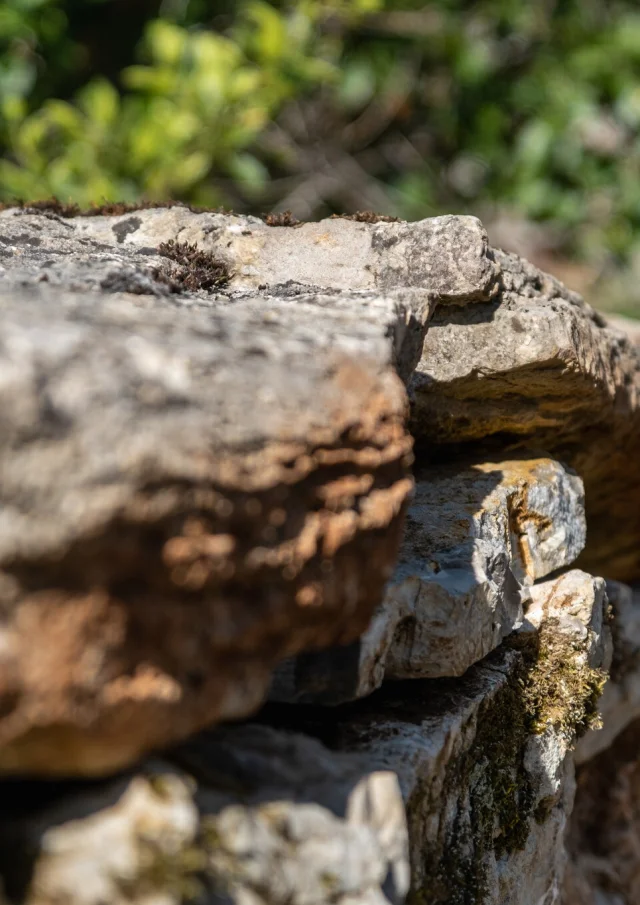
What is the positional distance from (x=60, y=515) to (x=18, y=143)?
5.79 metres

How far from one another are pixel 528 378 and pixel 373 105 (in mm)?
6227

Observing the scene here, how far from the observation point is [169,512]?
1.50m

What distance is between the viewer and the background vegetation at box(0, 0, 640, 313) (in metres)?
6.21

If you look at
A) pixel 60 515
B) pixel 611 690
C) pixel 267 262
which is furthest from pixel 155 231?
pixel 611 690

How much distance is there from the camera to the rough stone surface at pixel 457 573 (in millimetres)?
2072

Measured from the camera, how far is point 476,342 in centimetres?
290

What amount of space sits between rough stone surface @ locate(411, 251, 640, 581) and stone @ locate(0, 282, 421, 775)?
103 cm

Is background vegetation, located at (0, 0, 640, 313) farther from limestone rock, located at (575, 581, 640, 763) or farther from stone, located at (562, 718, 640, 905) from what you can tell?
stone, located at (562, 718, 640, 905)

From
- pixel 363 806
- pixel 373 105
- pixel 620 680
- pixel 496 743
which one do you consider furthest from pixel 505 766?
pixel 373 105

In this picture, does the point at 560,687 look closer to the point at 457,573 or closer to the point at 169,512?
the point at 457,573

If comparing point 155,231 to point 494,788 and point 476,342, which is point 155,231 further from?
point 494,788

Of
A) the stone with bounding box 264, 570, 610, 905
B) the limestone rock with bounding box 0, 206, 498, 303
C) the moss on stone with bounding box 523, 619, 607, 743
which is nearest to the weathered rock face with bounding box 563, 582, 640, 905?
the stone with bounding box 264, 570, 610, 905

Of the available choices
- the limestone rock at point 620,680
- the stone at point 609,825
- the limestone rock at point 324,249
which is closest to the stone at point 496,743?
the limestone rock at point 620,680

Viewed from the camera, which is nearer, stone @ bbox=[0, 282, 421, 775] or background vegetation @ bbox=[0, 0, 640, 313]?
stone @ bbox=[0, 282, 421, 775]
